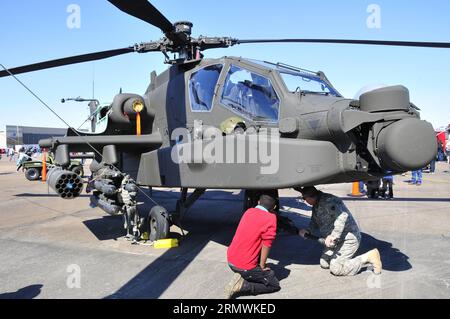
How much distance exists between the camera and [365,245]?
5.91 meters

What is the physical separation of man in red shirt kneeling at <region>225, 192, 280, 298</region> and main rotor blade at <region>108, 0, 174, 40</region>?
113 inches

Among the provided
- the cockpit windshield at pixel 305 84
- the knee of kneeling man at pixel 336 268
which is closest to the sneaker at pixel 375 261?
the knee of kneeling man at pixel 336 268

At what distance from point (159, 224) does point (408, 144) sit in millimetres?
4035

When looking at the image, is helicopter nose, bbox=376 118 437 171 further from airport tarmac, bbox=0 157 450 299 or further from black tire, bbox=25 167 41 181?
black tire, bbox=25 167 41 181

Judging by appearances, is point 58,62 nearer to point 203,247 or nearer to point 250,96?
point 250,96

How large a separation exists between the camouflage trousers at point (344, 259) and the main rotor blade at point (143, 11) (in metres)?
3.85

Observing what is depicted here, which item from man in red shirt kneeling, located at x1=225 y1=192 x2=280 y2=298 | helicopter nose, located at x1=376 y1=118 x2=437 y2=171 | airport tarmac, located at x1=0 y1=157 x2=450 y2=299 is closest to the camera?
helicopter nose, located at x1=376 y1=118 x2=437 y2=171

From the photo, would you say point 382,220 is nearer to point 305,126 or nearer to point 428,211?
point 428,211

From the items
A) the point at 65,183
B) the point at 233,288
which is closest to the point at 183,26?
the point at 65,183

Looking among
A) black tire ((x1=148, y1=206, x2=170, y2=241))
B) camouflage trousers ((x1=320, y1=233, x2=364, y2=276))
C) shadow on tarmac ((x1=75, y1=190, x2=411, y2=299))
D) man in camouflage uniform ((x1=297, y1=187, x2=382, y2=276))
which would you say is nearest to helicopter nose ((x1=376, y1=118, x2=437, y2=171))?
man in camouflage uniform ((x1=297, y1=187, x2=382, y2=276))

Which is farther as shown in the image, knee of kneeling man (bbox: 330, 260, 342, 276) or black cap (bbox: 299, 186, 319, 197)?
black cap (bbox: 299, 186, 319, 197)

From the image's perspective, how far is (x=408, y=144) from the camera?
3.52 m

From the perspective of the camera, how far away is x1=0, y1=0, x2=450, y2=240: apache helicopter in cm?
379
